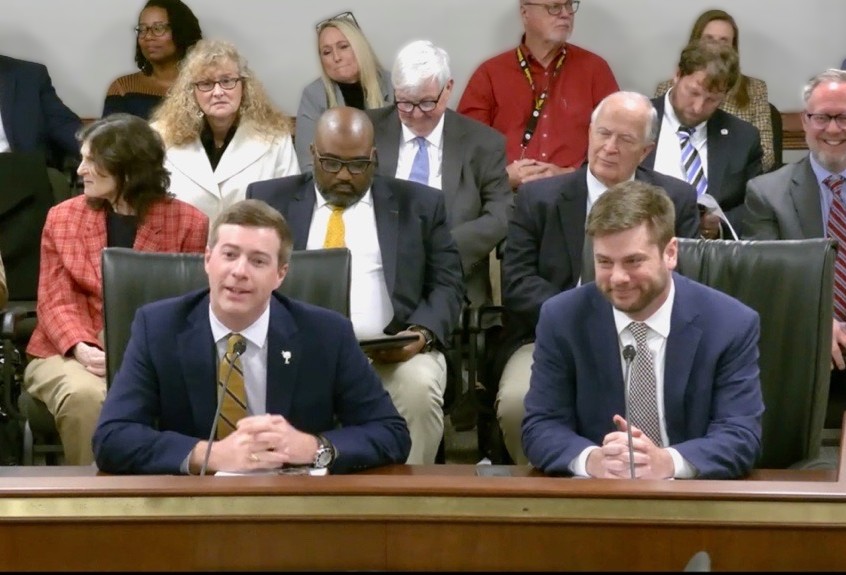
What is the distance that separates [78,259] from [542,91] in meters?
2.03

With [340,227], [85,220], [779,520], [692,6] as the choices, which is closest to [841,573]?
[779,520]

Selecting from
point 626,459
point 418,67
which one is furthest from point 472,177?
point 626,459

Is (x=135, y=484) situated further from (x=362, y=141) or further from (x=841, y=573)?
(x=362, y=141)

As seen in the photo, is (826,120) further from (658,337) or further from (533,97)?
(658,337)

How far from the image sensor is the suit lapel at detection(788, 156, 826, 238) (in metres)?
4.22

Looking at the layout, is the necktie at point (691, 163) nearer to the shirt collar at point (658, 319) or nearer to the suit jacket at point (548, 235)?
the suit jacket at point (548, 235)

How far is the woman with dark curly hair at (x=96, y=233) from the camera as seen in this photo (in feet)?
12.8

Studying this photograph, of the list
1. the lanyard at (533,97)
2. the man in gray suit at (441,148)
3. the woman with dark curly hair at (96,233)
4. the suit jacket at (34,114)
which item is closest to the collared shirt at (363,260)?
the woman with dark curly hair at (96,233)

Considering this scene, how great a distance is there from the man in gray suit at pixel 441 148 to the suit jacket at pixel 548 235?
0.43 meters

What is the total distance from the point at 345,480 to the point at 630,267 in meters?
0.87

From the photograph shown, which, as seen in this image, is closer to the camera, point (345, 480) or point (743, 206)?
point (345, 480)

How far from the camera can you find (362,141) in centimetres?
404

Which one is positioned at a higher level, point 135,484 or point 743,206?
point 743,206

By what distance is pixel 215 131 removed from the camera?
468cm
